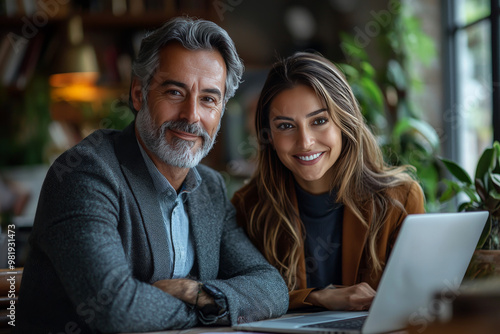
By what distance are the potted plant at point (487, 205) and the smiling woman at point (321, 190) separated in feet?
0.59

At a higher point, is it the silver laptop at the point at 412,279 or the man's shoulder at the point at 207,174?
the man's shoulder at the point at 207,174

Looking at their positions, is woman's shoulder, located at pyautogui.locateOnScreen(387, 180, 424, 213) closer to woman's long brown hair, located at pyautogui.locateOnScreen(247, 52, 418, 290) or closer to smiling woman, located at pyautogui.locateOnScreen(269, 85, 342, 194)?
woman's long brown hair, located at pyautogui.locateOnScreen(247, 52, 418, 290)

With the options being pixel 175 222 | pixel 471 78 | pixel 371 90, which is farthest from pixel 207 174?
pixel 471 78

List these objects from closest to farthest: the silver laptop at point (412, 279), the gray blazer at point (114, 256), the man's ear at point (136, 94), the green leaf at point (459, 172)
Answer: the silver laptop at point (412, 279)
the gray blazer at point (114, 256)
the man's ear at point (136, 94)
the green leaf at point (459, 172)

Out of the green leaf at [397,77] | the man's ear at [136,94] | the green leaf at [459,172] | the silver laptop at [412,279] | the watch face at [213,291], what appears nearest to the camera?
the silver laptop at [412,279]

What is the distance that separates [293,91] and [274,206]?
387 millimetres

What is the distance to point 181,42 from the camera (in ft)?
5.43

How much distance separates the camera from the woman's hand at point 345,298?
156cm

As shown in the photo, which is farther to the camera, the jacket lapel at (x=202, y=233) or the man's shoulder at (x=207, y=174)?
the man's shoulder at (x=207, y=174)

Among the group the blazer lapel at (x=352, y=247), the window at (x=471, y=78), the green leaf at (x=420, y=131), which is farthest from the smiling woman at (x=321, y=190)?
the window at (x=471, y=78)

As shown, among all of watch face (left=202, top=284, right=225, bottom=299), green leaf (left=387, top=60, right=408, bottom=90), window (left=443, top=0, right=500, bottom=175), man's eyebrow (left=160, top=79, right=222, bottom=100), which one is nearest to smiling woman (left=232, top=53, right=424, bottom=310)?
man's eyebrow (left=160, top=79, right=222, bottom=100)

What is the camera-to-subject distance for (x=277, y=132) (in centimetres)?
186

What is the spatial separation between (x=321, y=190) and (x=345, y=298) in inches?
18.2

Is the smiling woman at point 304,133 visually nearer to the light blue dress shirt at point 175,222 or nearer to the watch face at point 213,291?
the light blue dress shirt at point 175,222
